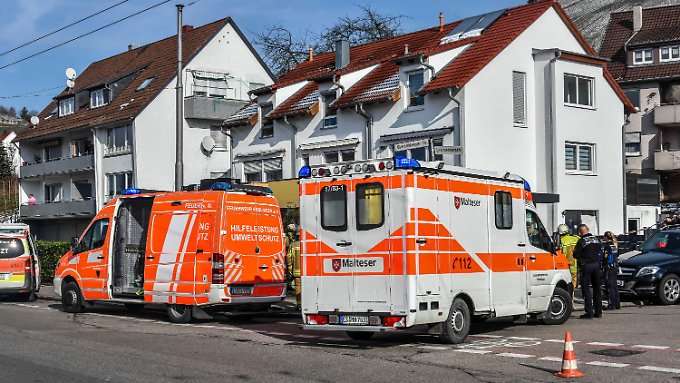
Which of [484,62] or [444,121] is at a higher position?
[484,62]

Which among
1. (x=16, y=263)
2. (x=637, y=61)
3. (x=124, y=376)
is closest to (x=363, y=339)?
(x=124, y=376)

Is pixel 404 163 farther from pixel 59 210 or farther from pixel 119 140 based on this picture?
pixel 59 210

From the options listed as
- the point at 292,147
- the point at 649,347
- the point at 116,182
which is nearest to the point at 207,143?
the point at 116,182

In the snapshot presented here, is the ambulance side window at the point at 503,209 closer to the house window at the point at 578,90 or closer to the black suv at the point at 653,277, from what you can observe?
the black suv at the point at 653,277

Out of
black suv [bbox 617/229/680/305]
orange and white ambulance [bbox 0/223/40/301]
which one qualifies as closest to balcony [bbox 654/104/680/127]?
black suv [bbox 617/229/680/305]

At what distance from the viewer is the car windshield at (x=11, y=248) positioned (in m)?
23.6

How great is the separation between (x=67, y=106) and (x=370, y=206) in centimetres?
4436

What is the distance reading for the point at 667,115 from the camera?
52.9m

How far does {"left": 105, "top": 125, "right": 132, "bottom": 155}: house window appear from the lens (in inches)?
1786

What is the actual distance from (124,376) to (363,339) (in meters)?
4.90

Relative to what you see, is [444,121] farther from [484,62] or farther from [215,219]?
[215,219]

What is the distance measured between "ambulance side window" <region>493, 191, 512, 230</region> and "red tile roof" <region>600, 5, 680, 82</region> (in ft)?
141

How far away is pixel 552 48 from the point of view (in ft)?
102

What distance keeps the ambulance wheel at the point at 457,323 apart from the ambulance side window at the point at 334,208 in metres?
2.02
